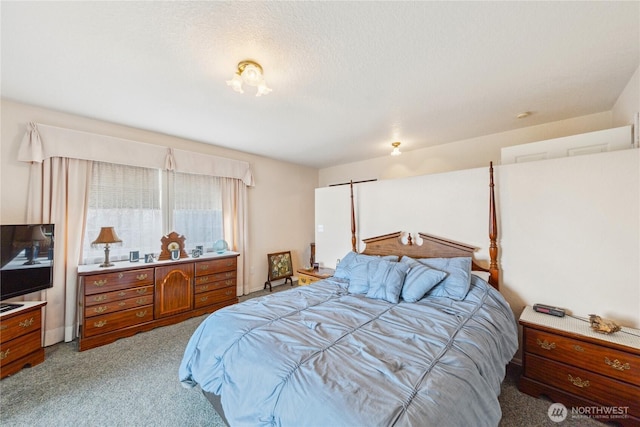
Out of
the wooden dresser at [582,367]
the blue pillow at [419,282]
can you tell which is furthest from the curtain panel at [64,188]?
the wooden dresser at [582,367]

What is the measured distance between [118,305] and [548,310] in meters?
4.35

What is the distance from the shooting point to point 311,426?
936 mm

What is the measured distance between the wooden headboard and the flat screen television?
3.45 meters

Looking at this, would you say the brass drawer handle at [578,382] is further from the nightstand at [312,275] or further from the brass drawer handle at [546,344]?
the nightstand at [312,275]

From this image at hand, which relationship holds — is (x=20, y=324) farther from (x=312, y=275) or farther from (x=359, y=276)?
(x=359, y=276)

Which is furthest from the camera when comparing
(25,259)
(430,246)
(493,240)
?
(430,246)

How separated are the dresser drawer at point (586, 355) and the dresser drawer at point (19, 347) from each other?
434 centimetres

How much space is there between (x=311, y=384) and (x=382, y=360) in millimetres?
408

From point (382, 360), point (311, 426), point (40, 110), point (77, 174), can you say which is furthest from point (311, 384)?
point (40, 110)

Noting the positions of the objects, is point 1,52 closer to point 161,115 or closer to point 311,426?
point 161,115

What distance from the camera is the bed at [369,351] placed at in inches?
39.2

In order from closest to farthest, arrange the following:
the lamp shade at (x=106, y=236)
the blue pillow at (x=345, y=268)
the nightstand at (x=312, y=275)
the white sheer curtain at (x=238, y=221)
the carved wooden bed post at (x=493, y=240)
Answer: the carved wooden bed post at (x=493, y=240), the lamp shade at (x=106, y=236), the blue pillow at (x=345, y=268), the nightstand at (x=312, y=275), the white sheer curtain at (x=238, y=221)

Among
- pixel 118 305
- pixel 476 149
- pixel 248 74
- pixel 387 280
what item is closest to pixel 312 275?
pixel 387 280

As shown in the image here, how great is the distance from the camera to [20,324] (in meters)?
2.13
